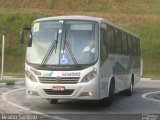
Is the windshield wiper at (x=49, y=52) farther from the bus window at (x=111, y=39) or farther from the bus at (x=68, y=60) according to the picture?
the bus window at (x=111, y=39)

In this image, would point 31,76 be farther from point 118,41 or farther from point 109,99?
point 118,41

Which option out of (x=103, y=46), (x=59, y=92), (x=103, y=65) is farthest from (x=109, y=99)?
(x=59, y=92)

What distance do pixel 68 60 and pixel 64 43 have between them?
1.98 feet

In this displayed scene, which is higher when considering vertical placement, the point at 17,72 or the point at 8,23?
the point at 8,23

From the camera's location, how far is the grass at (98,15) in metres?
47.1

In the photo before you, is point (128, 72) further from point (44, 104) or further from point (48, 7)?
point (48, 7)

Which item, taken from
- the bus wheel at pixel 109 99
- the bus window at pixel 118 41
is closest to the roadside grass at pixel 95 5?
the bus window at pixel 118 41

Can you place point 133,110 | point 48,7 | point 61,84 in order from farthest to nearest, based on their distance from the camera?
point 48,7 → point 133,110 → point 61,84

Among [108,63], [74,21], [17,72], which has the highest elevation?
[74,21]

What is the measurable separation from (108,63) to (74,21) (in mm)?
1953

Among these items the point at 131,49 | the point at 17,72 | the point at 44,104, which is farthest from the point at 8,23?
the point at 44,104

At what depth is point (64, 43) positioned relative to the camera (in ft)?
50.5

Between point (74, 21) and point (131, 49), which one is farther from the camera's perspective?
point (131, 49)

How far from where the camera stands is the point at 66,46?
50.4 ft
